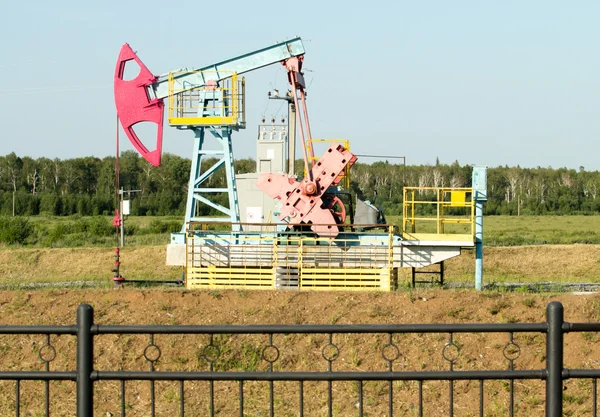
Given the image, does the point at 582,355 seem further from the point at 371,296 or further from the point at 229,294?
the point at 229,294

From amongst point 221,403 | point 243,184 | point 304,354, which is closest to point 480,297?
point 304,354

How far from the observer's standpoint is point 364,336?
1365 cm

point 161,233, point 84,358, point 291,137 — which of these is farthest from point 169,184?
point 84,358

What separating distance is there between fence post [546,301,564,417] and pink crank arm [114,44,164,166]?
16.7m

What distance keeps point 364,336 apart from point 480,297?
2512 mm

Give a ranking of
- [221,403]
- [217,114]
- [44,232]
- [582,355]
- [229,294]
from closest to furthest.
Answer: [221,403]
[582,355]
[229,294]
[217,114]
[44,232]

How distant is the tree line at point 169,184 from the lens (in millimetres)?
64188

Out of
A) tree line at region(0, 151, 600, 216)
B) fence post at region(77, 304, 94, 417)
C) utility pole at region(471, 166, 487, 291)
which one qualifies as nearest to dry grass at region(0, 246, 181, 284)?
utility pole at region(471, 166, 487, 291)

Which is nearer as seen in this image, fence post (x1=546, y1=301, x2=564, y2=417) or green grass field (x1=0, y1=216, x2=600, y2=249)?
fence post (x1=546, y1=301, x2=564, y2=417)

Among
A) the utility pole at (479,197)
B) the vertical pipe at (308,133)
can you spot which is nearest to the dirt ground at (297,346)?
the utility pole at (479,197)

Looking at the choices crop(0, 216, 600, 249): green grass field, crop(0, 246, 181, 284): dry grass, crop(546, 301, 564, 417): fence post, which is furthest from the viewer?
crop(0, 216, 600, 249): green grass field

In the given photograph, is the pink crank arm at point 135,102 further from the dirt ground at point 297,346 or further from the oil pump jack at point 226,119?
the dirt ground at point 297,346

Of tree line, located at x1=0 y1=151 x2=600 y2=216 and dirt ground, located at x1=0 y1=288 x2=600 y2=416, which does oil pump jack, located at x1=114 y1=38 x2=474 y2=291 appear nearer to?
dirt ground, located at x1=0 y1=288 x2=600 y2=416

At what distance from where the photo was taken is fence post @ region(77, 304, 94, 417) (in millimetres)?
5387
